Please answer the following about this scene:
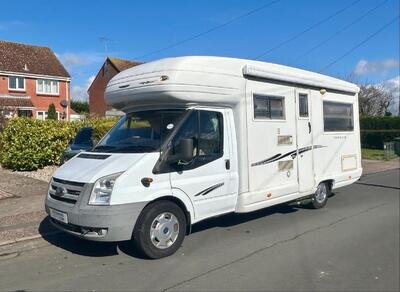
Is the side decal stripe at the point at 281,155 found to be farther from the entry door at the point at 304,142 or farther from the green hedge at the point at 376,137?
the green hedge at the point at 376,137

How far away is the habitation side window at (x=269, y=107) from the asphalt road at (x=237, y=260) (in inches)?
73.7

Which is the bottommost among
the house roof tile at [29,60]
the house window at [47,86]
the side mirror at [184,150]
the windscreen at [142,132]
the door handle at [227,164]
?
the door handle at [227,164]

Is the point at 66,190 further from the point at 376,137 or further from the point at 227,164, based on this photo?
the point at 376,137

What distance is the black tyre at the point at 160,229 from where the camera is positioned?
5966 mm

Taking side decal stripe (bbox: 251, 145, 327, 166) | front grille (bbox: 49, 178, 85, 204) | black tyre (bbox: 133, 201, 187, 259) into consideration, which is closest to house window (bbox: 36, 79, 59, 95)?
side decal stripe (bbox: 251, 145, 327, 166)

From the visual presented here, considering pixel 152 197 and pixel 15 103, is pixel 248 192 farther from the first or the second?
pixel 15 103

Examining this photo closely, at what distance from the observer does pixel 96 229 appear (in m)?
5.77

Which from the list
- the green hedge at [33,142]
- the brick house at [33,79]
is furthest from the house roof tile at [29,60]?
the green hedge at [33,142]

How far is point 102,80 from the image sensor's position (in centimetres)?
5691

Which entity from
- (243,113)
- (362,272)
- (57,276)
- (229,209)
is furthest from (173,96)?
(362,272)

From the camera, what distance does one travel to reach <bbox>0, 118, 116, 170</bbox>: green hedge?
14828 mm

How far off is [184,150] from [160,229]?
107 cm

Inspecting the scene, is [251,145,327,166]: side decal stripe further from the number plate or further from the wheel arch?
the number plate

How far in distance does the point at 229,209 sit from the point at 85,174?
233 cm
